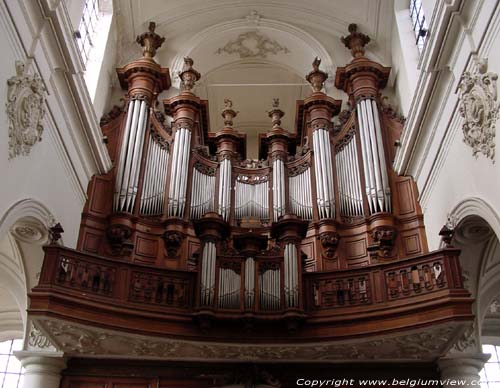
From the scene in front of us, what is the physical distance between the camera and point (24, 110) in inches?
298

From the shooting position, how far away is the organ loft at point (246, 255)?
317 inches

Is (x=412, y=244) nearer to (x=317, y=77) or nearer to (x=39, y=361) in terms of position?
(x=317, y=77)

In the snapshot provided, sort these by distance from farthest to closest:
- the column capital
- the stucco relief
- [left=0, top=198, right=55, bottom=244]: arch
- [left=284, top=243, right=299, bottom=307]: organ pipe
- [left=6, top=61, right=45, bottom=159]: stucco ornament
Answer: the column capital → [left=284, top=243, right=299, bottom=307]: organ pipe → the stucco relief → [left=6, top=61, right=45, bottom=159]: stucco ornament → [left=0, top=198, right=55, bottom=244]: arch

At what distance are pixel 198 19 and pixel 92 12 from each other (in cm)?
292

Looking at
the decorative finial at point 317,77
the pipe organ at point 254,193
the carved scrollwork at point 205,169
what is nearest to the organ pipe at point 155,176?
the pipe organ at point 254,193

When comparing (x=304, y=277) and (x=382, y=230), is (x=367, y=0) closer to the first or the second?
(x=382, y=230)

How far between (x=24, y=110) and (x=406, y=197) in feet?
21.8

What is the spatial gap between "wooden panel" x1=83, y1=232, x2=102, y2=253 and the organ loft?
0.06ft

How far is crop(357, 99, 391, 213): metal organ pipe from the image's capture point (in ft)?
34.4

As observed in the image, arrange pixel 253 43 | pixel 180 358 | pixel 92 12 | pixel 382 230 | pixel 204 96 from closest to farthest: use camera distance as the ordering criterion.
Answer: pixel 180 358 < pixel 382 230 < pixel 92 12 < pixel 253 43 < pixel 204 96

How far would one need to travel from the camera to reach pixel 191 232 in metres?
10.8

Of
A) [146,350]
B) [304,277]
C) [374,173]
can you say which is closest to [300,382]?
[304,277]

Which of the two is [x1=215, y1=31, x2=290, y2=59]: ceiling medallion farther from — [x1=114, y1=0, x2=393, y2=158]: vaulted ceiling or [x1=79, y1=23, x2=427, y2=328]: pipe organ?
[x1=79, y1=23, x2=427, y2=328]: pipe organ

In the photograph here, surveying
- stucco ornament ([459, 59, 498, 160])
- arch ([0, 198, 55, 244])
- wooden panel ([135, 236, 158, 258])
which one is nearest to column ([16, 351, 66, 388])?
arch ([0, 198, 55, 244])
